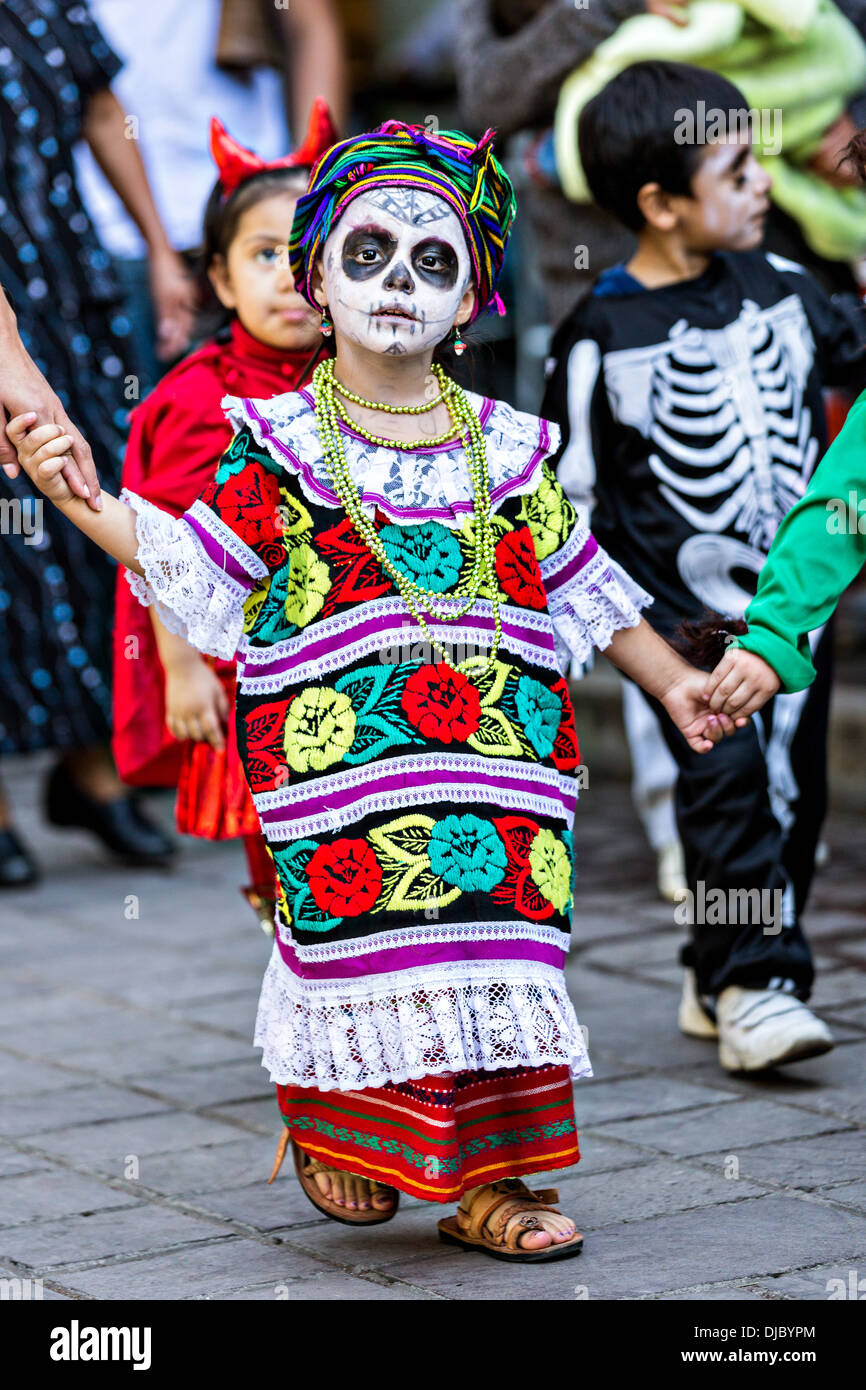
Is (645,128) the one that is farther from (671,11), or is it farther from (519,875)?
(519,875)

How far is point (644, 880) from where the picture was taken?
17.3 feet

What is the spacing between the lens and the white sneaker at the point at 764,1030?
137 inches

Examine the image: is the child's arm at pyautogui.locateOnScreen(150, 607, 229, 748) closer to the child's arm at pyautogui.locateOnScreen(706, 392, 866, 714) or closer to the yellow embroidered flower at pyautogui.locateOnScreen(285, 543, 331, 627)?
the yellow embroidered flower at pyautogui.locateOnScreen(285, 543, 331, 627)

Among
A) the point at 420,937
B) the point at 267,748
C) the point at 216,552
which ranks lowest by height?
the point at 420,937

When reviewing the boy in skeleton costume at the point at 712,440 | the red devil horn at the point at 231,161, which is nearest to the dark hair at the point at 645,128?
the boy in skeleton costume at the point at 712,440

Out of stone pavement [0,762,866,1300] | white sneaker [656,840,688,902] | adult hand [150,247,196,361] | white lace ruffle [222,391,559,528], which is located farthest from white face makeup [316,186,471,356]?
adult hand [150,247,196,361]

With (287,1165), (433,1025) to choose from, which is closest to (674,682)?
(433,1025)

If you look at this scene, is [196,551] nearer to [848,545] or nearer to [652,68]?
[848,545]

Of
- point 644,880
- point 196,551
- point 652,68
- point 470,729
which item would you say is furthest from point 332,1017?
point 644,880

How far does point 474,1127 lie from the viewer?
9.32ft

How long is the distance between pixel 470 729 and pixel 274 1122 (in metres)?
1.05

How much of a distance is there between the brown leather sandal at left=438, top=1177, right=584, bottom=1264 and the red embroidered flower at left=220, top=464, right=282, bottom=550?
3.16 ft

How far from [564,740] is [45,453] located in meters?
0.82

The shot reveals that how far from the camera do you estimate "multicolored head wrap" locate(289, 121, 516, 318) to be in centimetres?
287
